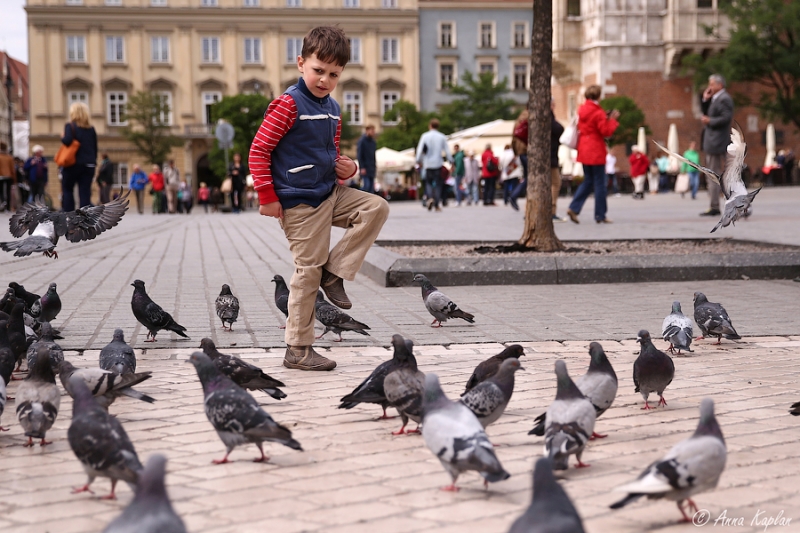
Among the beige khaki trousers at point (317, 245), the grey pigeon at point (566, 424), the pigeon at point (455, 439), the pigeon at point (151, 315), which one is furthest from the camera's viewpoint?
the pigeon at point (151, 315)

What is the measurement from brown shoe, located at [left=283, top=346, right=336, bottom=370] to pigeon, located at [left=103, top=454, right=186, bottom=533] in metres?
3.36

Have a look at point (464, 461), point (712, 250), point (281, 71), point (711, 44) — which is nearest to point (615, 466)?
point (464, 461)

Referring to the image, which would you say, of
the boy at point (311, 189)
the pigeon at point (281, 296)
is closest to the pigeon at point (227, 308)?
the pigeon at point (281, 296)

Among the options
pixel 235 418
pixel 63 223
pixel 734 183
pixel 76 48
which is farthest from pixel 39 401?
pixel 76 48

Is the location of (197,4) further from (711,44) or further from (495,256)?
(495,256)

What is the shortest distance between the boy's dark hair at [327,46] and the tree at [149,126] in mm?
62831

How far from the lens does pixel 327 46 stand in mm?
5727

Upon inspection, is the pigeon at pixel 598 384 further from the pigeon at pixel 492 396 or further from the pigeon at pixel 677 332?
the pigeon at pixel 677 332

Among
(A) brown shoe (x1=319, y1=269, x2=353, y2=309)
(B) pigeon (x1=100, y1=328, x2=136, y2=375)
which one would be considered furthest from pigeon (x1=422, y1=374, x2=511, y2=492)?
(A) brown shoe (x1=319, y1=269, x2=353, y2=309)

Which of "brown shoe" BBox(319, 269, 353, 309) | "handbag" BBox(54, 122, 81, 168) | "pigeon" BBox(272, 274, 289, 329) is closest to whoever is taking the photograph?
"brown shoe" BBox(319, 269, 353, 309)

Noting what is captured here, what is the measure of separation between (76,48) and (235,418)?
75.4m

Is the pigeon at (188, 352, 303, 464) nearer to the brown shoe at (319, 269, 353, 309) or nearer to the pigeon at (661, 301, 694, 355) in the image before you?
the brown shoe at (319, 269, 353, 309)

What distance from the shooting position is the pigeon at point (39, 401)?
4.28 m

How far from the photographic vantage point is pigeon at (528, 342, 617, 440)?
4.39 metres
